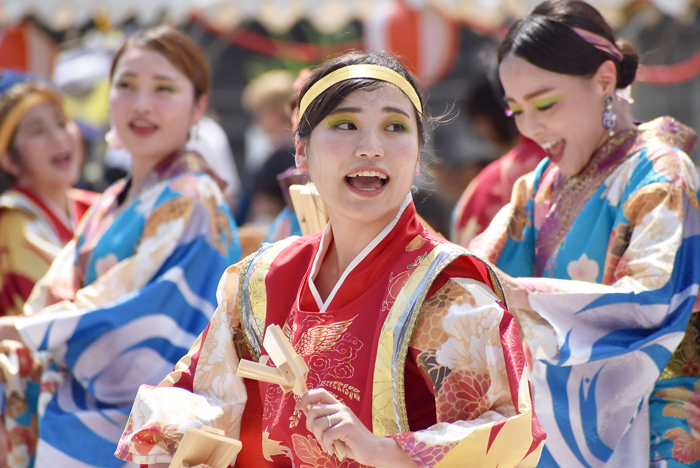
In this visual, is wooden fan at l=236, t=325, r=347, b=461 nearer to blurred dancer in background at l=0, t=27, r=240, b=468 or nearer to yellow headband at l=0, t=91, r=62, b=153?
blurred dancer in background at l=0, t=27, r=240, b=468

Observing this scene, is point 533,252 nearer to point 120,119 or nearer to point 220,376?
point 220,376

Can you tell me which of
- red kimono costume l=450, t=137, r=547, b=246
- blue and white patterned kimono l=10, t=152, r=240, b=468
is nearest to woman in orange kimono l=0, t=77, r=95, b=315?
blue and white patterned kimono l=10, t=152, r=240, b=468

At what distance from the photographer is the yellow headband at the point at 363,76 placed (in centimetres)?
151

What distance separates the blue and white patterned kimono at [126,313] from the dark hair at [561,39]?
1.13m

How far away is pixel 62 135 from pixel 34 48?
9.90 ft

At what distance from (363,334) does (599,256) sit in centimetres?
90

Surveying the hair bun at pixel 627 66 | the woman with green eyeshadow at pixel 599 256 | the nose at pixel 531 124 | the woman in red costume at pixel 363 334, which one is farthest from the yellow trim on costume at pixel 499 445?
the hair bun at pixel 627 66

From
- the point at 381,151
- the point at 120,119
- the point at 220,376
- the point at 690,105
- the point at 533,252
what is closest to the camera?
the point at 381,151

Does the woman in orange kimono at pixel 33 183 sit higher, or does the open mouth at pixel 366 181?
the woman in orange kimono at pixel 33 183

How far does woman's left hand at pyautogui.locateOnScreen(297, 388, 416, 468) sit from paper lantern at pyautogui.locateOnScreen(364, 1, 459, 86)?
3.87 m

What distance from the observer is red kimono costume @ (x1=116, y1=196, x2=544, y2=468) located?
132 centimetres

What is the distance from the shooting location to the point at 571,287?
6.27 ft

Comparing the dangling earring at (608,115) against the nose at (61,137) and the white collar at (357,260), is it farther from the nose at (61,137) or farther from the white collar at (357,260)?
the nose at (61,137)

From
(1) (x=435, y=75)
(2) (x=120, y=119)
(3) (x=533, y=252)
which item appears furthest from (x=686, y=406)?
(1) (x=435, y=75)
